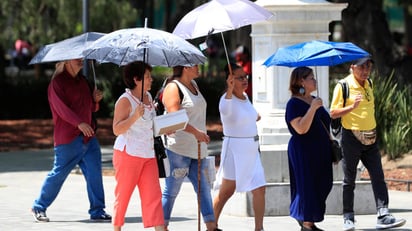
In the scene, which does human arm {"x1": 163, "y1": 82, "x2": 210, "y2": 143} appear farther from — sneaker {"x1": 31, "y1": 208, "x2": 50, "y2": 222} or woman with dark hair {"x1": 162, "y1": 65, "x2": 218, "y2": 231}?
sneaker {"x1": 31, "y1": 208, "x2": 50, "y2": 222}

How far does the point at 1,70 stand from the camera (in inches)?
1077

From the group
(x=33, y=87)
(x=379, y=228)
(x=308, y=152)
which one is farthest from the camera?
(x=33, y=87)

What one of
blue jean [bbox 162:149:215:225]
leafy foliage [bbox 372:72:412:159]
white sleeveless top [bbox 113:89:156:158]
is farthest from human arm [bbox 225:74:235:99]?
leafy foliage [bbox 372:72:412:159]

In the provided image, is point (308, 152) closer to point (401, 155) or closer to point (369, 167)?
point (369, 167)

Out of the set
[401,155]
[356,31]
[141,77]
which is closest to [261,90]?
[141,77]

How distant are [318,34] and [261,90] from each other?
2.92ft

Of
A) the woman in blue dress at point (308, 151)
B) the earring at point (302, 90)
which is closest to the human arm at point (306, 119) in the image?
the woman in blue dress at point (308, 151)

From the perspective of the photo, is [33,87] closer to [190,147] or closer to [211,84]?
[211,84]

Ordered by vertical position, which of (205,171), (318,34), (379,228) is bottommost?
(379,228)

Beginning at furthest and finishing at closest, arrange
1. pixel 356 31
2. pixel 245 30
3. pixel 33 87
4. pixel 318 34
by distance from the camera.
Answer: pixel 245 30, pixel 33 87, pixel 356 31, pixel 318 34

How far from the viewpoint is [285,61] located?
10133 mm

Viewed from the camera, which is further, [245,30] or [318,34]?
[245,30]

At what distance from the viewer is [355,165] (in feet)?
35.6

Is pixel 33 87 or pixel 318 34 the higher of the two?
pixel 318 34
